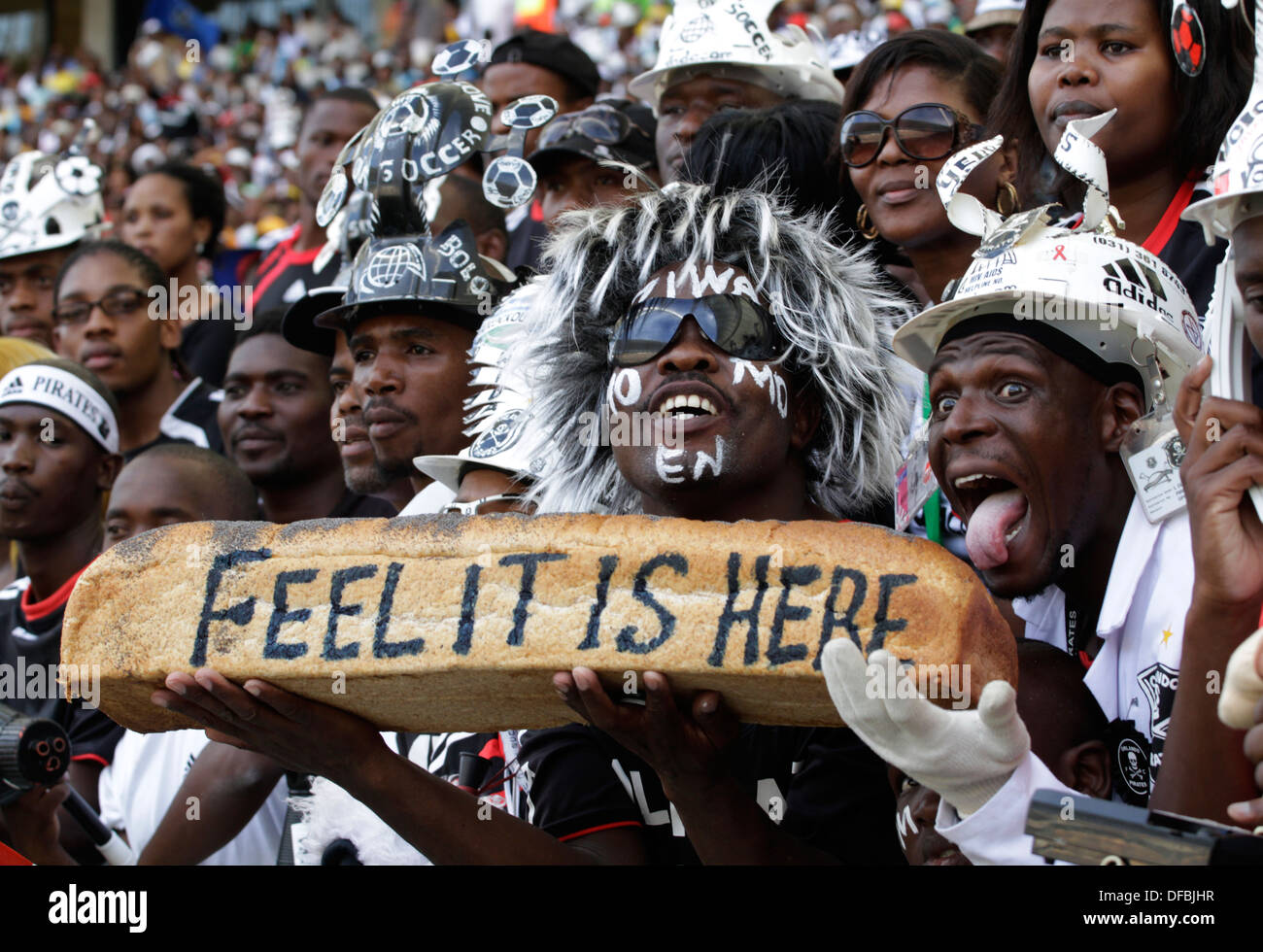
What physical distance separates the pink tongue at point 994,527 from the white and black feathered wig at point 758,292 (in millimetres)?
369

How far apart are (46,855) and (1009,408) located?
7.83ft

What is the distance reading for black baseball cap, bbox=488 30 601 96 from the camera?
20.1 ft

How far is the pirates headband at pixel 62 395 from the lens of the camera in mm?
4992

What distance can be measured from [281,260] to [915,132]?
3.58m

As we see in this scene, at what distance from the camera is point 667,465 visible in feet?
9.46

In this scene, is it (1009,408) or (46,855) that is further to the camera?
(46,855)

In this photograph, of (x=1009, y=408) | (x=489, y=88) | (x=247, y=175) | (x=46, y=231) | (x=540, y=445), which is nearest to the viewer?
(x=1009, y=408)

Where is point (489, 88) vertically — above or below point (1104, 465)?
above

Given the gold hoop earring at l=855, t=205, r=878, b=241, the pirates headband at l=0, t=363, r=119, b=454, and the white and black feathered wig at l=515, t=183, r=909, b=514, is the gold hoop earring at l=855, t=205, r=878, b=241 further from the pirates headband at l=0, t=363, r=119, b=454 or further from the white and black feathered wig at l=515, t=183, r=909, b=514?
the pirates headband at l=0, t=363, r=119, b=454

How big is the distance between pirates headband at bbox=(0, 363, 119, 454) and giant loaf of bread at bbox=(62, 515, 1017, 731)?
2.62 metres

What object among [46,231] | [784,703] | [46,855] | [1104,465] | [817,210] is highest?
[46,231]

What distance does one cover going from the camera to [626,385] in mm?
3018
